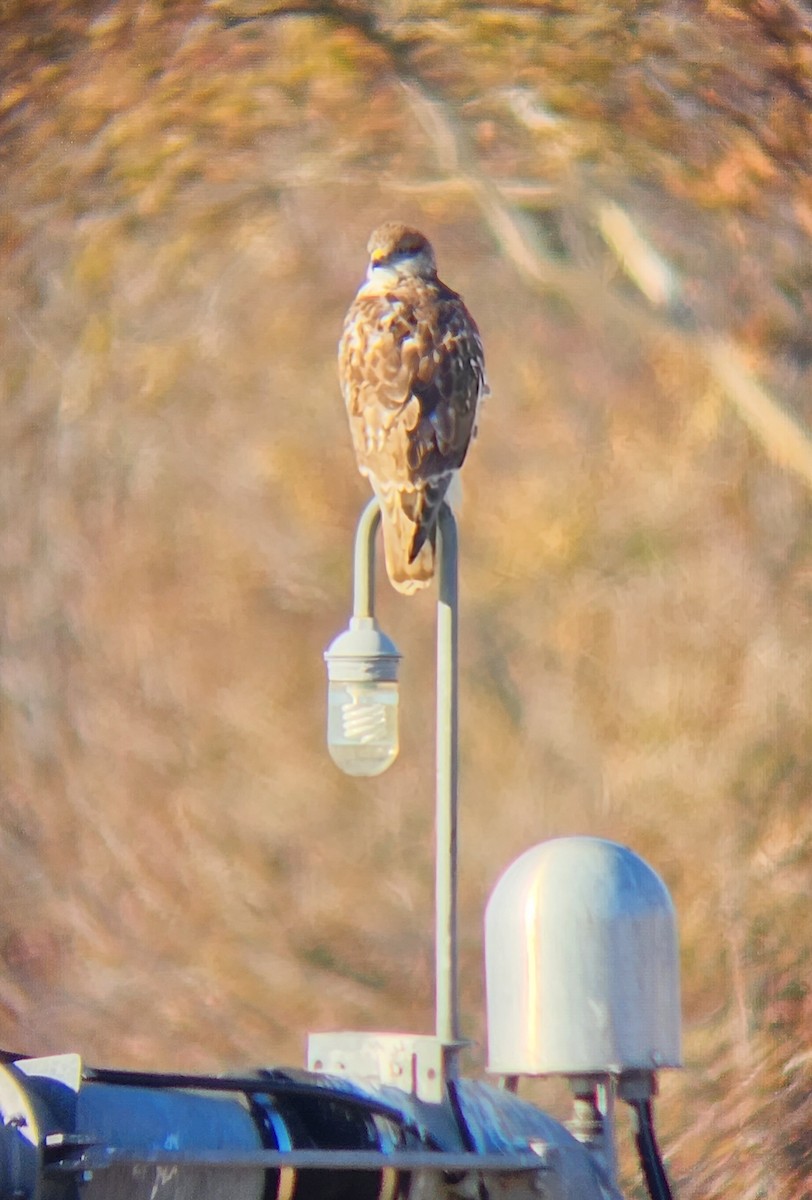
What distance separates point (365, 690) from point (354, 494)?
29.8 ft

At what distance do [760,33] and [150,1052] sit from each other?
19.6 ft

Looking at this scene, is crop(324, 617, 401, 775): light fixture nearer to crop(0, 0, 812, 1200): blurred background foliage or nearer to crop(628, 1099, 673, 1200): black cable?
crop(628, 1099, 673, 1200): black cable

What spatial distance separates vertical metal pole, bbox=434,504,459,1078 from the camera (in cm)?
289

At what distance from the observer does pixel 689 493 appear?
38.1 ft

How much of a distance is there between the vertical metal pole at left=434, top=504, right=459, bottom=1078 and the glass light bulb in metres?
0.20

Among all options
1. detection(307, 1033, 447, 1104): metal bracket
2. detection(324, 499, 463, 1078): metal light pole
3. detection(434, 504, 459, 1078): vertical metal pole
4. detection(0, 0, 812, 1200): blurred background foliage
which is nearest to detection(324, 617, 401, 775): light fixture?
detection(324, 499, 463, 1078): metal light pole

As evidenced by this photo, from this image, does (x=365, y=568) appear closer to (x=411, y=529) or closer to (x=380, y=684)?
(x=380, y=684)

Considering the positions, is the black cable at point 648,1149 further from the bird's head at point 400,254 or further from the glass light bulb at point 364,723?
the bird's head at point 400,254

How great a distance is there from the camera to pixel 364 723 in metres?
3.30

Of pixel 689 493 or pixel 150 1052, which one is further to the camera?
pixel 689 493

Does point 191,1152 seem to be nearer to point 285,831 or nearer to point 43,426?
point 285,831

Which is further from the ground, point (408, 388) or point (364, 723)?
point (408, 388)

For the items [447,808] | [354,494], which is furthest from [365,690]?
[354,494]

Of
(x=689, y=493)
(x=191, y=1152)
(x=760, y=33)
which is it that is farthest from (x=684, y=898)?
(x=191, y=1152)
